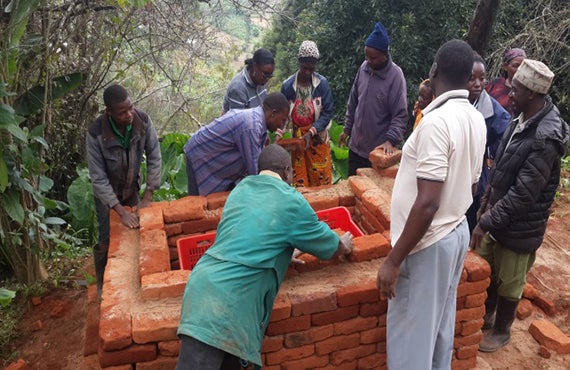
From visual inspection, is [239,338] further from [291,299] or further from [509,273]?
[509,273]

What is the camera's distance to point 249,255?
2.20 m

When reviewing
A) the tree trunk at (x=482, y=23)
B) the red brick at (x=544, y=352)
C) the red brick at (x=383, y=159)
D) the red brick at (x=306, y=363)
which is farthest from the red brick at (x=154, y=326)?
the tree trunk at (x=482, y=23)

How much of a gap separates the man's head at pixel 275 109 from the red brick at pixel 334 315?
139 centimetres

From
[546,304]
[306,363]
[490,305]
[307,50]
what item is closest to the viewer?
[306,363]

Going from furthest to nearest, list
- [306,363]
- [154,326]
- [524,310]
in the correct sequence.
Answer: [524,310] < [306,363] < [154,326]

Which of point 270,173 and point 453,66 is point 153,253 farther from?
point 453,66

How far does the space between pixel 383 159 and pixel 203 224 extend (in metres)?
1.53

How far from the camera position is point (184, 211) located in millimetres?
3410

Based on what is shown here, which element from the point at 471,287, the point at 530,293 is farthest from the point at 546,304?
the point at 471,287

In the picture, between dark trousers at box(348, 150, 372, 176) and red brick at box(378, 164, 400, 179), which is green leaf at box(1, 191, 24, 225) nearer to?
red brick at box(378, 164, 400, 179)

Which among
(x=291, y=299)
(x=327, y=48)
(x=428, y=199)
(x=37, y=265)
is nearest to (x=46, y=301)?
(x=37, y=265)

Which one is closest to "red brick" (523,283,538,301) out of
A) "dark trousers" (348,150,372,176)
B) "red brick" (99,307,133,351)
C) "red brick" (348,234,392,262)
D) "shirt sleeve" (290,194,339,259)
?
"dark trousers" (348,150,372,176)

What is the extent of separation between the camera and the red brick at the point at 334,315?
104 inches

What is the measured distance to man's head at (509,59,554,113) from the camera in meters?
2.85
